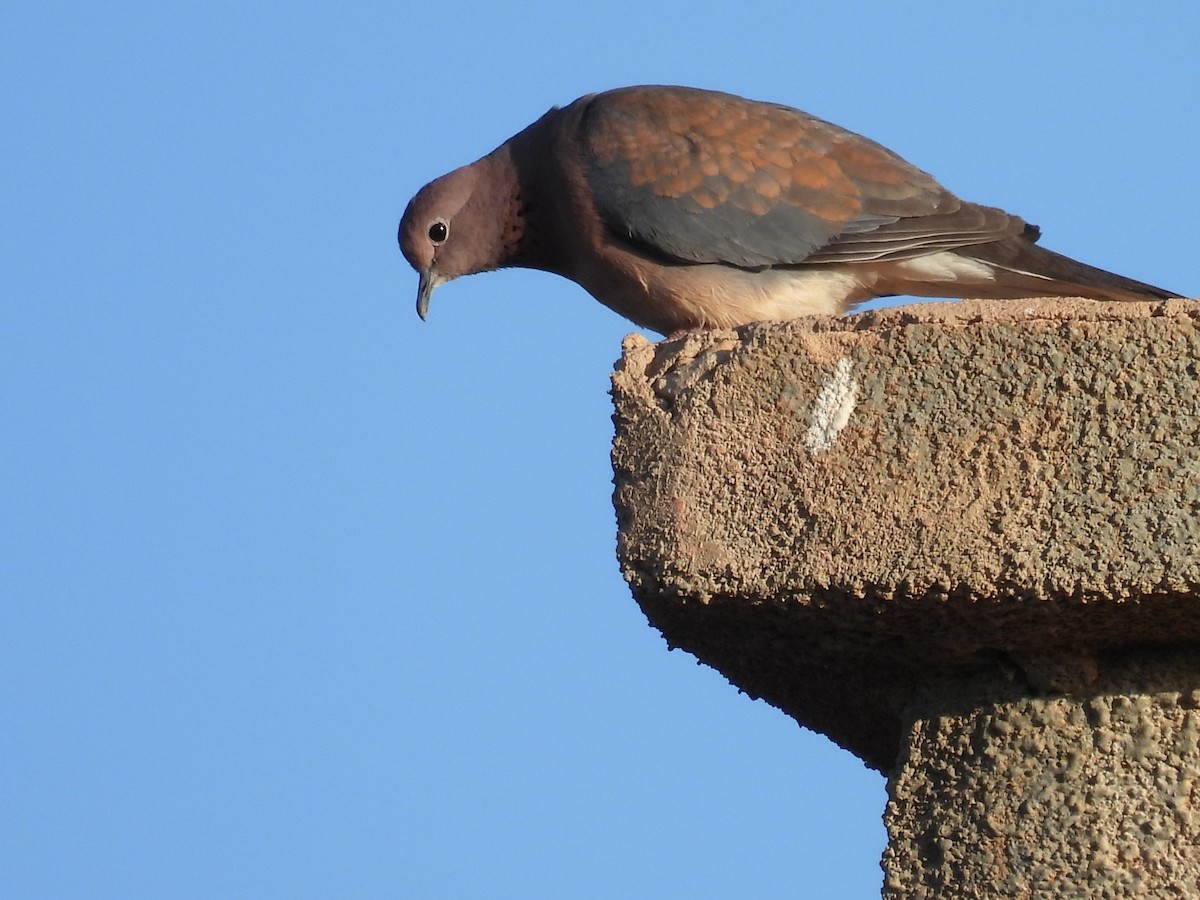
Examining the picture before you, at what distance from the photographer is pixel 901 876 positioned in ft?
8.78

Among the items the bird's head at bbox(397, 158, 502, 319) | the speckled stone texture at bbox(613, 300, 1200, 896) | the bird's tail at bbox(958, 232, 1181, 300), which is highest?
the bird's head at bbox(397, 158, 502, 319)

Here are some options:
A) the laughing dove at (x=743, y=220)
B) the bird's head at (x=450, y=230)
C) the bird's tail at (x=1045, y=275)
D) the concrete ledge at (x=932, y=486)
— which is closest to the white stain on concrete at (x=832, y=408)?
the concrete ledge at (x=932, y=486)

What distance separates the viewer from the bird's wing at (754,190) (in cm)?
515

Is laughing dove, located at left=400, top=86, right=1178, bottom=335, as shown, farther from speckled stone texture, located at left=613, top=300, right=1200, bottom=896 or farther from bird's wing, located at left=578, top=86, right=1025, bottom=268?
speckled stone texture, located at left=613, top=300, right=1200, bottom=896

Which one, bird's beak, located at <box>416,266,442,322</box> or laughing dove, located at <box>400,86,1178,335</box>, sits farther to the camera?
bird's beak, located at <box>416,266,442,322</box>

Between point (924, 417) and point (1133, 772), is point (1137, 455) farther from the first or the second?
point (1133, 772)

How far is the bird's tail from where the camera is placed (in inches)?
182

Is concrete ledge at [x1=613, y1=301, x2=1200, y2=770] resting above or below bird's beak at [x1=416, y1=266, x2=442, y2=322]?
below

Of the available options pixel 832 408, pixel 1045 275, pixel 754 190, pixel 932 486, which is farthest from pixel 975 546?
pixel 754 190

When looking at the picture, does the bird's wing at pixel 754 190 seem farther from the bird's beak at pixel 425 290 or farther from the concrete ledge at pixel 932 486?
the concrete ledge at pixel 932 486

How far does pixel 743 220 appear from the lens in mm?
5168

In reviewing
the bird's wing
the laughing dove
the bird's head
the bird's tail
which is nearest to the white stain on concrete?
the bird's tail

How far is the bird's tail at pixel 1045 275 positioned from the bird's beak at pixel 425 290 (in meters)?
1.93

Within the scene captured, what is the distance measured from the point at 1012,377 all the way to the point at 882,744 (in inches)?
34.5
